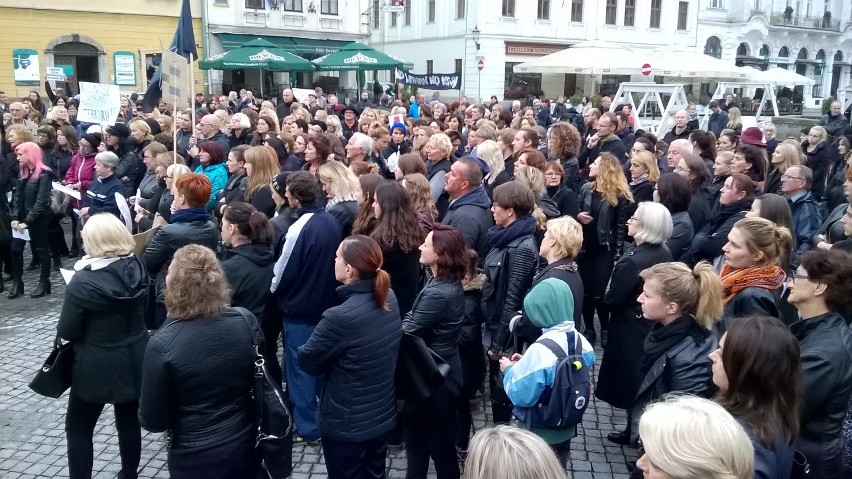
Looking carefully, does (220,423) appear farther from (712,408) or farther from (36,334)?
(36,334)

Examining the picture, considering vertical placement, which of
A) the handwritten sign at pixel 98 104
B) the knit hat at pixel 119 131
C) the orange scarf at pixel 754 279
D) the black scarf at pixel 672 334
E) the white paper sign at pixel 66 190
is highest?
the handwritten sign at pixel 98 104

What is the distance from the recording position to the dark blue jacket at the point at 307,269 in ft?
15.4

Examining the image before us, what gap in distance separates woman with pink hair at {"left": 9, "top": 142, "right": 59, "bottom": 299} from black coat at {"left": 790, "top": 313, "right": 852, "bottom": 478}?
7.70 metres

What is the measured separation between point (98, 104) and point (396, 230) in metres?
7.10

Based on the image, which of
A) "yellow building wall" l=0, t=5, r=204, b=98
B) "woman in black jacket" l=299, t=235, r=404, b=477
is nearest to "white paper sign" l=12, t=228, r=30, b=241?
"woman in black jacket" l=299, t=235, r=404, b=477

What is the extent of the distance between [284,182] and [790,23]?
5228cm

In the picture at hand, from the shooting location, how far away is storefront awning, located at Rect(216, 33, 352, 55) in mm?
32562

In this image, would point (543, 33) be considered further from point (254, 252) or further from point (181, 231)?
point (254, 252)

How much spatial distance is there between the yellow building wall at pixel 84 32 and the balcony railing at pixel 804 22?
3819 cm

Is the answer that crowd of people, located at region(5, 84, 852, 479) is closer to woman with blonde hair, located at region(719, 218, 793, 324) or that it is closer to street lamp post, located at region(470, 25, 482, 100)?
woman with blonde hair, located at region(719, 218, 793, 324)

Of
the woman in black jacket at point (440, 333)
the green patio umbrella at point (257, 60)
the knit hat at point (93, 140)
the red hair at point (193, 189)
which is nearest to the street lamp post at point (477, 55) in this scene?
the green patio umbrella at point (257, 60)

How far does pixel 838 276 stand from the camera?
3221 millimetres

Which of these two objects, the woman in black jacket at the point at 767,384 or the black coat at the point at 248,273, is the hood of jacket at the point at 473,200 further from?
the woman in black jacket at the point at 767,384

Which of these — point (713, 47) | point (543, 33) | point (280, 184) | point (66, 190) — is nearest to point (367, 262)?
point (280, 184)
